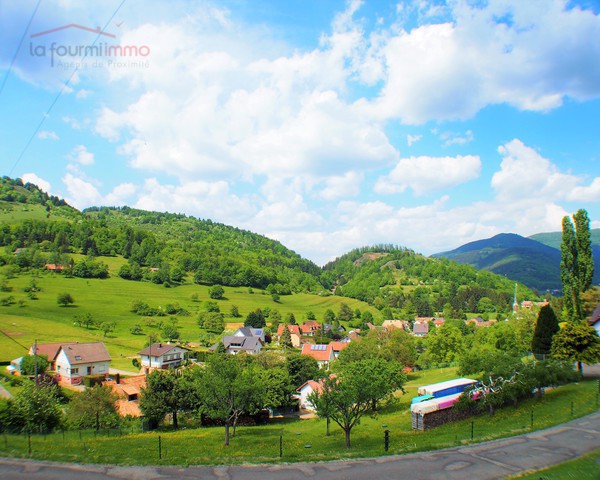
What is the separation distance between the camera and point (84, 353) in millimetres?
63031

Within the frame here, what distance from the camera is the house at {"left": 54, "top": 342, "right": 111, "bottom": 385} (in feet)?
200

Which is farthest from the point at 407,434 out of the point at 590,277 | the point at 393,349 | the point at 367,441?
the point at 393,349

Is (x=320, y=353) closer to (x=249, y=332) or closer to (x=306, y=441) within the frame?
(x=249, y=332)

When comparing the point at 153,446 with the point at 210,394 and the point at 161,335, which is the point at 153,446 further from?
the point at 161,335

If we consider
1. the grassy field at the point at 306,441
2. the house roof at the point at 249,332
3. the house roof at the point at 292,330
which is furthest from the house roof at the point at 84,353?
the house roof at the point at 292,330

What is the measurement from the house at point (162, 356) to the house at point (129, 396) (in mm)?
17737

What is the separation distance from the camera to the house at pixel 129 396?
128 feet

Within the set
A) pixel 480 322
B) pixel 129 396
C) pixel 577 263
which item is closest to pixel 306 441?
pixel 129 396

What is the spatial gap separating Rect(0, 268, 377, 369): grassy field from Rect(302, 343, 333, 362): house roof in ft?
100

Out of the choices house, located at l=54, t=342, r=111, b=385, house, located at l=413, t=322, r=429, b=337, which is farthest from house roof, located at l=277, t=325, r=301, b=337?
house, located at l=54, t=342, r=111, b=385

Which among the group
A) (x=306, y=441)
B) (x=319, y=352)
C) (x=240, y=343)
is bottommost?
(x=319, y=352)

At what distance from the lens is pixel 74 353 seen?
2450 inches

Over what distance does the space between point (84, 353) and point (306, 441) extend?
167 ft

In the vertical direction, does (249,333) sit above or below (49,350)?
below
